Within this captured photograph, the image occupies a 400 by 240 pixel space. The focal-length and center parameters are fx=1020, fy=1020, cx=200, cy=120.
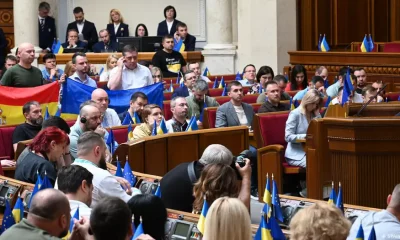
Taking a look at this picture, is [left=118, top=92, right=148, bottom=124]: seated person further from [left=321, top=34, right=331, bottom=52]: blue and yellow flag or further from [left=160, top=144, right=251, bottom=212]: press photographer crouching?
[left=321, top=34, right=331, bottom=52]: blue and yellow flag

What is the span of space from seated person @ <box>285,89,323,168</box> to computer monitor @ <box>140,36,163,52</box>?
7.90 m

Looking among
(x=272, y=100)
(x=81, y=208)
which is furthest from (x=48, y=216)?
(x=272, y=100)

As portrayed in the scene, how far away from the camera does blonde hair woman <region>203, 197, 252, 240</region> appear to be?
4676 mm

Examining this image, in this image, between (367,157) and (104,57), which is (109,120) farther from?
(104,57)

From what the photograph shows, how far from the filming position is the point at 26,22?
→ 19750 mm

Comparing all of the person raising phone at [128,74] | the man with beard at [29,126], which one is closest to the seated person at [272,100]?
the person raising phone at [128,74]

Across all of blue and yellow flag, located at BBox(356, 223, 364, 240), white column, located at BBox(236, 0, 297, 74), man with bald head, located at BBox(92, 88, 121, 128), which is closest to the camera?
blue and yellow flag, located at BBox(356, 223, 364, 240)

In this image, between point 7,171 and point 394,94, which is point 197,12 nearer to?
point 394,94

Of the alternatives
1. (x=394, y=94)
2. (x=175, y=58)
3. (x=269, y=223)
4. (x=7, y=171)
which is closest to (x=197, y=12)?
(x=175, y=58)

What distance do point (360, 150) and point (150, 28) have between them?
49.8 ft

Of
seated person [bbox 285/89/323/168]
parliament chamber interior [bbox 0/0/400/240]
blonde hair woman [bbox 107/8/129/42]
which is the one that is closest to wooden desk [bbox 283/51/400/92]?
parliament chamber interior [bbox 0/0/400/240]

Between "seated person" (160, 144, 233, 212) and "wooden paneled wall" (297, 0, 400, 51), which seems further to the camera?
"wooden paneled wall" (297, 0, 400, 51)

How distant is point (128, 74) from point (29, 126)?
121 inches

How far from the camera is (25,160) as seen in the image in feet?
25.8
